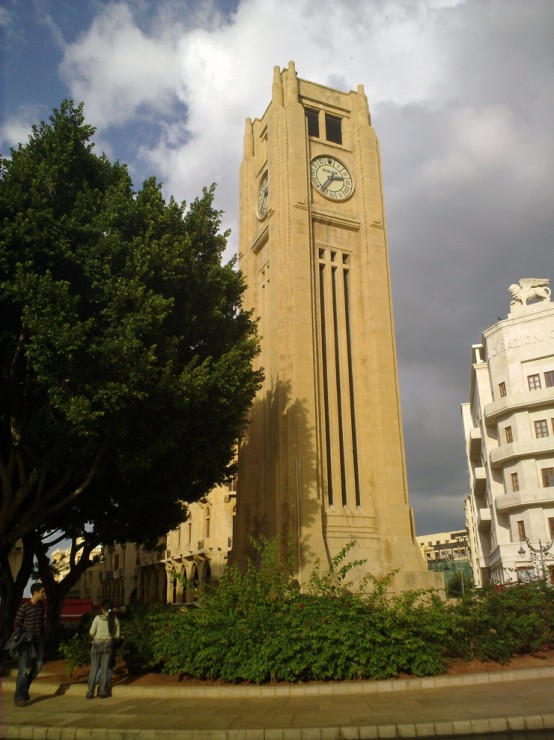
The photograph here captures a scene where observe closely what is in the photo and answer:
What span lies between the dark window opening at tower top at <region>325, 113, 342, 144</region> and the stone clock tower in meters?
0.07

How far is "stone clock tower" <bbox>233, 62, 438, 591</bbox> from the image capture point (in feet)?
90.0

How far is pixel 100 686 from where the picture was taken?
1196 centimetres

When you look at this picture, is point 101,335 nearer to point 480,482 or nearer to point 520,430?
point 520,430

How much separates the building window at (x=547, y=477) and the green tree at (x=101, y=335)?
987 inches

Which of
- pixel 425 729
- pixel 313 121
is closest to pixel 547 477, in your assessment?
pixel 313 121

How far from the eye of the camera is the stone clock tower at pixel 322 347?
2744cm

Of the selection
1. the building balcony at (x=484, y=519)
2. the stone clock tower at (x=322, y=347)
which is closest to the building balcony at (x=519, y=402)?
the building balcony at (x=484, y=519)

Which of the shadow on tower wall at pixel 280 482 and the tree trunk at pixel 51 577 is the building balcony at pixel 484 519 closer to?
the shadow on tower wall at pixel 280 482

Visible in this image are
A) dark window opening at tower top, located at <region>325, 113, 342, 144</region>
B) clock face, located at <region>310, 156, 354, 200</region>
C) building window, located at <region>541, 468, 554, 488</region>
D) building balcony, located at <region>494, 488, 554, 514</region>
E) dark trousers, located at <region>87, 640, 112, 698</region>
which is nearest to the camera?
dark trousers, located at <region>87, 640, 112, 698</region>

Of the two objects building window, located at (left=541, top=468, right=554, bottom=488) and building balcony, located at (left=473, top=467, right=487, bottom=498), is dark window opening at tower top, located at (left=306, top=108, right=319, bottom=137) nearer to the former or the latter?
building window, located at (left=541, top=468, right=554, bottom=488)

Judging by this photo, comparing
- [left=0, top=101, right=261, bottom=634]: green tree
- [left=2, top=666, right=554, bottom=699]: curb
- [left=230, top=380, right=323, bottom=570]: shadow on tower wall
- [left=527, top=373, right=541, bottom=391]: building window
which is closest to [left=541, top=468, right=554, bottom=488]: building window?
[left=527, top=373, right=541, bottom=391]: building window

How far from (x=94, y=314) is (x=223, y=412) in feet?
15.0

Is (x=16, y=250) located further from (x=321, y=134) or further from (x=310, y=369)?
(x=321, y=134)

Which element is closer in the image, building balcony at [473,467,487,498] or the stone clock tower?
the stone clock tower
